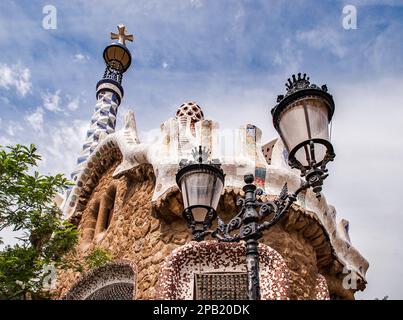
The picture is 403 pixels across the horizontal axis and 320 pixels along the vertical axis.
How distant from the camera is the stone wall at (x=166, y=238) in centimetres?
496

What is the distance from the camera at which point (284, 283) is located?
4.51 m

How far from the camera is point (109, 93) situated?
1444 cm

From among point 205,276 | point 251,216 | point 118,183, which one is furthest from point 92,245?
point 251,216

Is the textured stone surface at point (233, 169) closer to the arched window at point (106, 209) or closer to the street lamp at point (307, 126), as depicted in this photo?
the arched window at point (106, 209)

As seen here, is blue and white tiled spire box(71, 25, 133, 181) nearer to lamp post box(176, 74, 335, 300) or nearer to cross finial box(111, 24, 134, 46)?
cross finial box(111, 24, 134, 46)

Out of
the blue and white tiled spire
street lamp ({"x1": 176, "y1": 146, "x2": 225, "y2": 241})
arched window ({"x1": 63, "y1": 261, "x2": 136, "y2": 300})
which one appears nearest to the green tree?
arched window ({"x1": 63, "y1": 261, "x2": 136, "y2": 300})

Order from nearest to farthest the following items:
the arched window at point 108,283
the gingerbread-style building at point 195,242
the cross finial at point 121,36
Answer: the gingerbread-style building at point 195,242 → the arched window at point 108,283 → the cross finial at point 121,36

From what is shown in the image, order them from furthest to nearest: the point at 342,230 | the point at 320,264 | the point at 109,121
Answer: the point at 109,121 → the point at 342,230 → the point at 320,264

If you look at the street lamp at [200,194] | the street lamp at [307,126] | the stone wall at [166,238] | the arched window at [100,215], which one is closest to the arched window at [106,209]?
the arched window at [100,215]

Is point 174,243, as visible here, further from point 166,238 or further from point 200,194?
point 200,194

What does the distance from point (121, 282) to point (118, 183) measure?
166 cm

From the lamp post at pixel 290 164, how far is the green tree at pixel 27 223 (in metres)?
2.41
